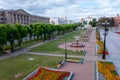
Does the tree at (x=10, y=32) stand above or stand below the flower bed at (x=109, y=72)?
above

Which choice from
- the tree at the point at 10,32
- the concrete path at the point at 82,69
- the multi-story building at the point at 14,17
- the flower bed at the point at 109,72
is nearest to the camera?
the flower bed at the point at 109,72

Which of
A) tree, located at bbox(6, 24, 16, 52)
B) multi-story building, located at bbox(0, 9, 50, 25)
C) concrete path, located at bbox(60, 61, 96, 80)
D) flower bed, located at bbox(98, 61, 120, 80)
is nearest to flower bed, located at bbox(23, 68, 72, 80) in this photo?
concrete path, located at bbox(60, 61, 96, 80)

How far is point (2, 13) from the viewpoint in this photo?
267 ft

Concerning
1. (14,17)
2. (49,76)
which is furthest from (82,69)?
(14,17)

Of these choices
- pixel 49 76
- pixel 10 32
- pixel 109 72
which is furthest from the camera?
pixel 10 32

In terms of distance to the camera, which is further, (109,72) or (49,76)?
(109,72)

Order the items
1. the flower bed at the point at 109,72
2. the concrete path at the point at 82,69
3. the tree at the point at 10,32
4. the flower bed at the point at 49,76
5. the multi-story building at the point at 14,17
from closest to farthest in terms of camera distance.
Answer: the flower bed at the point at 49,76
the flower bed at the point at 109,72
the concrete path at the point at 82,69
the tree at the point at 10,32
the multi-story building at the point at 14,17

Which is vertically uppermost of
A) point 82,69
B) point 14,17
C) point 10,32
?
point 14,17

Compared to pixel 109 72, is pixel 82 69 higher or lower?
lower

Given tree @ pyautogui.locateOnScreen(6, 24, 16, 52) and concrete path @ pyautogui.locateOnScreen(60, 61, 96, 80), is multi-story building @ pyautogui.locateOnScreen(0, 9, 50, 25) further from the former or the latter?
concrete path @ pyautogui.locateOnScreen(60, 61, 96, 80)

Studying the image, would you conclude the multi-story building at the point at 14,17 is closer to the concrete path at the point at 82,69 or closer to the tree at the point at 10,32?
the tree at the point at 10,32

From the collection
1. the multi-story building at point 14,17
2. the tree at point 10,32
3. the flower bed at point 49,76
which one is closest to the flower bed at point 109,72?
the flower bed at point 49,76

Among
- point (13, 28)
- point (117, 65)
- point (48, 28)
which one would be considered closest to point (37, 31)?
point (48, 28)

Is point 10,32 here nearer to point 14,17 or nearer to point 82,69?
point 82,69
